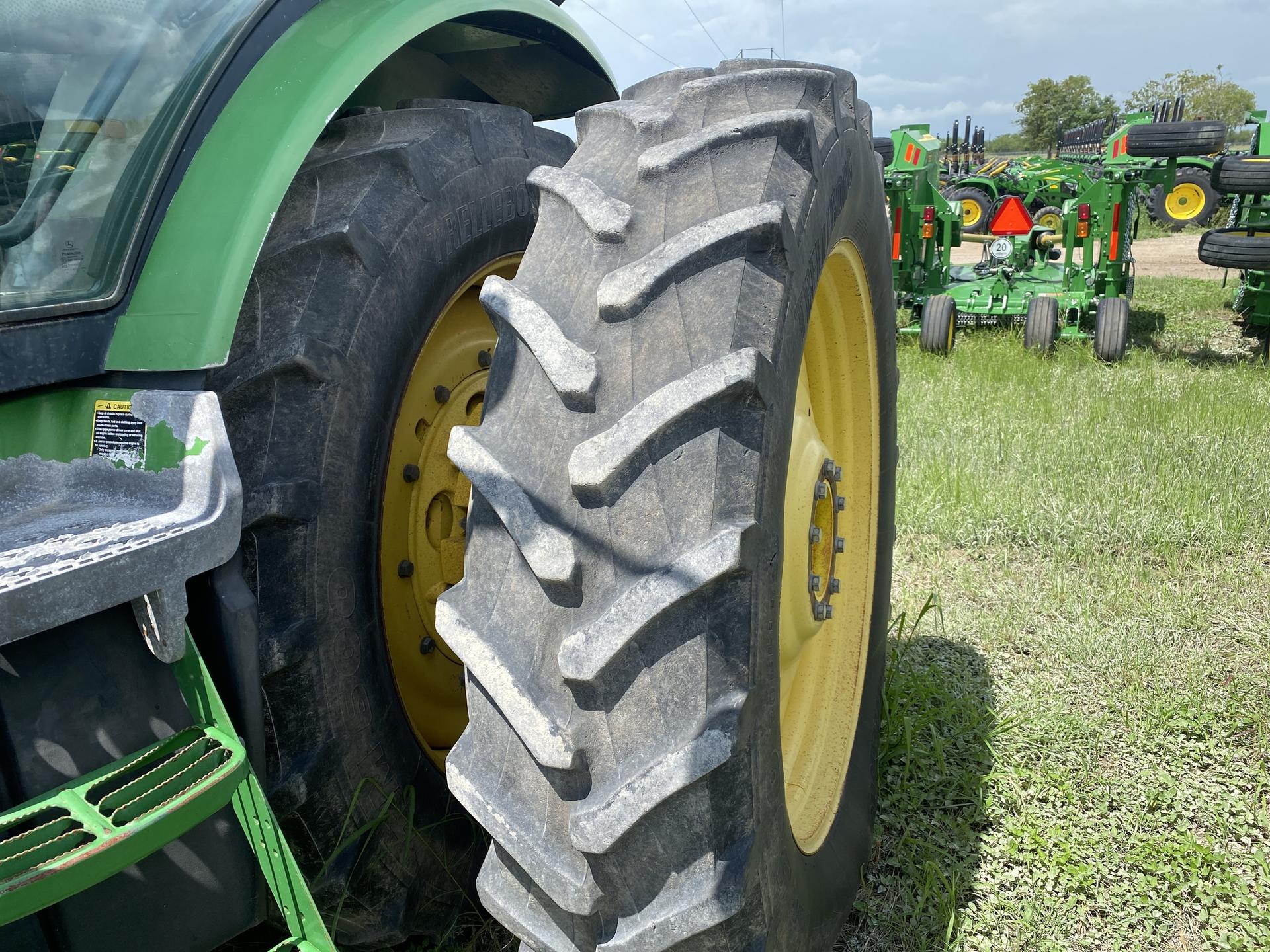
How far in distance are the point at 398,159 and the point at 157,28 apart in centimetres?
37

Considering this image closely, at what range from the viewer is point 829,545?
1.80 meters

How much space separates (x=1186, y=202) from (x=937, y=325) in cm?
1397

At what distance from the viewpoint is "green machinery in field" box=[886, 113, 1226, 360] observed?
284 inches

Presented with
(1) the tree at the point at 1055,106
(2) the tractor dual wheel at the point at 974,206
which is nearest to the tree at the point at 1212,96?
(1) the tree at the point at 1055,106

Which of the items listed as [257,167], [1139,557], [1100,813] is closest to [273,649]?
[257,167]

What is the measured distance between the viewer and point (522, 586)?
1089mm

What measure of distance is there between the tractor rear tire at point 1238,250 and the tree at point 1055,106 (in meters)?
50.4

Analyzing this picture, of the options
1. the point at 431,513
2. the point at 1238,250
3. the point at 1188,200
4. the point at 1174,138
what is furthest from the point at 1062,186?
the point at 431,513

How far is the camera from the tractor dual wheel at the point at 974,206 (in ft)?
50.9

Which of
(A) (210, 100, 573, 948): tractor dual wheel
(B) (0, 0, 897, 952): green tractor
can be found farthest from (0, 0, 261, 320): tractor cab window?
(A) (210, 100, 573, 948): tractor dual wheel

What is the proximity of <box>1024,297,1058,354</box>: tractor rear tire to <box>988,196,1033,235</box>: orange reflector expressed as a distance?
0.94 meters

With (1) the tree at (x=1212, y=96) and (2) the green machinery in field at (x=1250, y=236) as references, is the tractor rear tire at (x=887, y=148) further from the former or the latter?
(1) the tree at (x=1212, y=96)

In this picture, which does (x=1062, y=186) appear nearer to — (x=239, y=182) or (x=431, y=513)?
(x=431, y=513)

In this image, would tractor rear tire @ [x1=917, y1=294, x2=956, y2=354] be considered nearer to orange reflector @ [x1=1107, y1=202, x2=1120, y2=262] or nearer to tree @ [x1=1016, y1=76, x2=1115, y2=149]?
orange reflector @ [x1=1107, y1=202, x2=1120, y2=262]
